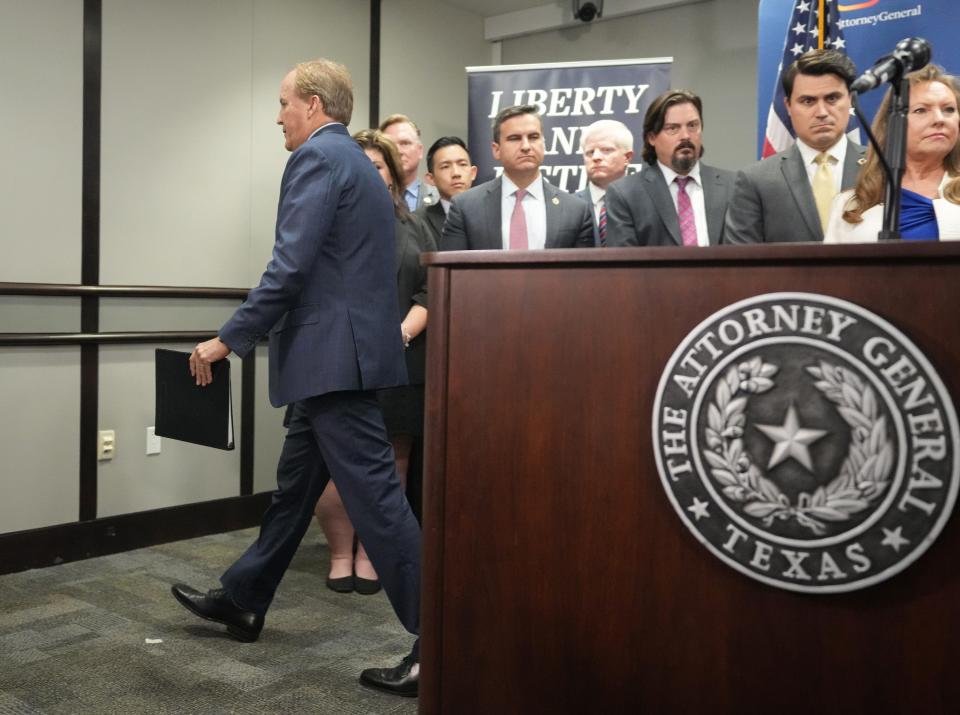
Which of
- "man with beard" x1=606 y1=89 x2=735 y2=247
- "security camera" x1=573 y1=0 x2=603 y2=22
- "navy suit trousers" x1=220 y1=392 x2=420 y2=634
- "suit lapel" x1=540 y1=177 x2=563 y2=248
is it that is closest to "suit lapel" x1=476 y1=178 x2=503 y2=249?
"suit lapel" x1=540 y1=177 x2=563 y2=248

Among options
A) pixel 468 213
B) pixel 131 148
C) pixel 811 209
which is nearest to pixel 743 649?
pixel 811 209

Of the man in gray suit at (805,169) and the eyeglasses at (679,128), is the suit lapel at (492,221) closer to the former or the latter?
the eyeglasses at (679,128)

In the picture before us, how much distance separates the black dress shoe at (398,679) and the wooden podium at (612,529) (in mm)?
882

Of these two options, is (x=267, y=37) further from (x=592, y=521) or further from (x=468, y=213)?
(x=592, y=521)

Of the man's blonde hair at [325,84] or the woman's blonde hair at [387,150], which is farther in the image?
the woman's blonde hair at [387,150]

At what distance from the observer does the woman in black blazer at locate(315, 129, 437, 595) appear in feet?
9.73

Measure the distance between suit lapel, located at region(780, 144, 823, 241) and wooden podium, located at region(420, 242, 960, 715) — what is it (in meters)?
1.37

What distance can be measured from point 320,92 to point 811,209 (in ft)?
4.23

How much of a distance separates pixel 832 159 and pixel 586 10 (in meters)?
2.81

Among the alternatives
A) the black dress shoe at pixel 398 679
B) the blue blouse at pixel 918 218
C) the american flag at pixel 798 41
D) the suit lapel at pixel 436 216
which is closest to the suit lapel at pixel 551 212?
the suit lapel at pixel 436 216

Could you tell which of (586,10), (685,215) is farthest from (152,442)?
(586,10)

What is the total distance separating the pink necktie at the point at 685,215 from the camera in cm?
280

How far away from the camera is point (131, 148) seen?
138 inches

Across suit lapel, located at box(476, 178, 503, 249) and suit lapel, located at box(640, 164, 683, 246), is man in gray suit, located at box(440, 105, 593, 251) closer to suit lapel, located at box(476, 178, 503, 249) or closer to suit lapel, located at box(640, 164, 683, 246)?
suit lapel, located at box(476, 178, 503, 249)
